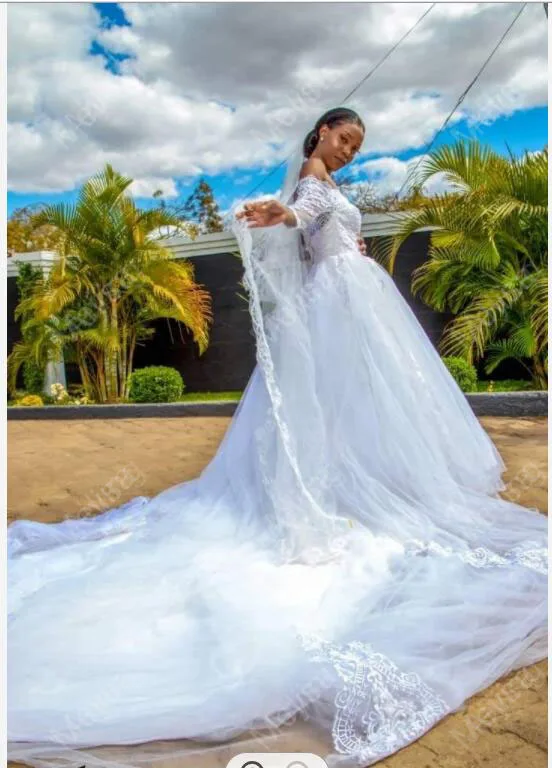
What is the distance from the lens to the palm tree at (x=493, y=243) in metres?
5.97

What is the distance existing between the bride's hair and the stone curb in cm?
383

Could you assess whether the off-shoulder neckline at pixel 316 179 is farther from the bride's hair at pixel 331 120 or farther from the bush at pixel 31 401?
the bush at pixel 31 401

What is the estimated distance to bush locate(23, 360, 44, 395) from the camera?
908 centimetres

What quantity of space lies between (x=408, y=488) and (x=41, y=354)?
6.89 meters

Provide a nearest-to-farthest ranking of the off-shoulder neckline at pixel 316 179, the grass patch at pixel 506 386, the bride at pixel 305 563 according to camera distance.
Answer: the bride at pixel 305 563, the off-shoulder neckline at pixel 316 179, the grass patch at pixel 506 386

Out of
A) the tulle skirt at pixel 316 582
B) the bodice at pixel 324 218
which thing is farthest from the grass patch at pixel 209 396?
the bodice at pixel 324 218

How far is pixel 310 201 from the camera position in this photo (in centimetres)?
244

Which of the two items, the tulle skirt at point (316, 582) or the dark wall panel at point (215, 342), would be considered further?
the dark wall panel at point (215, 342)

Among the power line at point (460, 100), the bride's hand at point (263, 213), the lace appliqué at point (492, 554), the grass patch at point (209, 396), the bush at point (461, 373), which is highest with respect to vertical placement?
the power line at point (460, 100)

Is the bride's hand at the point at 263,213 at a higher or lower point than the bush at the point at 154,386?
higher

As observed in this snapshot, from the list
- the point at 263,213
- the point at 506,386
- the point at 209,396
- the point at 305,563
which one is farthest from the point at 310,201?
the point at 209,396

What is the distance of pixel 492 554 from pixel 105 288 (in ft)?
22.6

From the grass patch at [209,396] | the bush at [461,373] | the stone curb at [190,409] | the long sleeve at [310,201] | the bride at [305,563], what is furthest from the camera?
the grass patch at [209,396]

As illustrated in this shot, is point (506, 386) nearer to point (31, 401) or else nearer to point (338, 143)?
point (338, 143)
